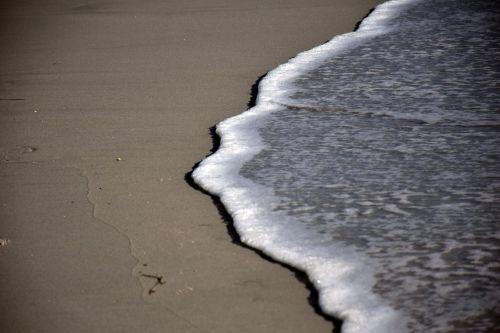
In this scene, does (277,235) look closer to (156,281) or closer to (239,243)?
(239,243)

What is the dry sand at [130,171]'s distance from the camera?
85.9 inches

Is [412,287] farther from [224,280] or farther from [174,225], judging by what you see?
[174,225]

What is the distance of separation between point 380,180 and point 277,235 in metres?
0.63

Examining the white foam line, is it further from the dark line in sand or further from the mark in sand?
the mark in sand

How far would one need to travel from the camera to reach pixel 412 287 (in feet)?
7.36

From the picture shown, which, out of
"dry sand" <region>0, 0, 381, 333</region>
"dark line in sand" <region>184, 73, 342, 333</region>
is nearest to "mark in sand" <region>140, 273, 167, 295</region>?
"dry sand" <region>0, 0, 381, 333</region>

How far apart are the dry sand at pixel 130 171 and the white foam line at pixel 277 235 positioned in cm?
7

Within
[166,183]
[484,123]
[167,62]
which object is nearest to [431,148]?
[484,123]

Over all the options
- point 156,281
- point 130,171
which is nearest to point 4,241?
point 156,281

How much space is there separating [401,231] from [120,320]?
97 centimetres

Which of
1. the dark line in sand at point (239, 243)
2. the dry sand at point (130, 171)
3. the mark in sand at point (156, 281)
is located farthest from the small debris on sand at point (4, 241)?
the dark line in sand at point (239, 243)

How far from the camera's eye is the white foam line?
212 centimetres

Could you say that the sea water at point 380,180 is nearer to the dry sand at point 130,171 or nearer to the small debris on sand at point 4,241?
the dry sand at point 130,171

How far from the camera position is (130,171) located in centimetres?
323
